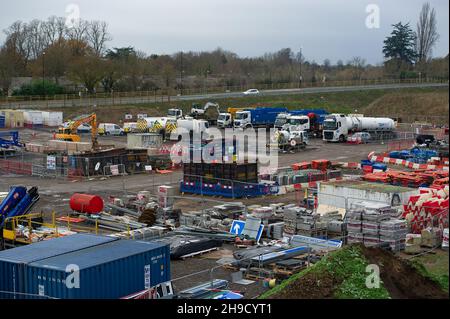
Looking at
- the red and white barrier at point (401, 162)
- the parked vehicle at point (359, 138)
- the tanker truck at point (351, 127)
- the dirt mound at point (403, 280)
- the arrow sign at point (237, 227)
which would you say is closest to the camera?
the dirt mound at point (403, 280)

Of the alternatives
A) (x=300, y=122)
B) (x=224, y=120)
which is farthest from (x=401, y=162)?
(x=224, y=120)

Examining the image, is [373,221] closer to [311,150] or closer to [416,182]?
[416,182]

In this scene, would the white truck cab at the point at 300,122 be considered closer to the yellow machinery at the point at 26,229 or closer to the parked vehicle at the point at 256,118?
the parked vehicle at the point at 256,118

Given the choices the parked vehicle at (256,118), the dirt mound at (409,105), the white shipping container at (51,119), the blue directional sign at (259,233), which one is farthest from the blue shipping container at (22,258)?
the dirt mound at (409,105)

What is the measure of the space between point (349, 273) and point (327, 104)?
67899 millimetres

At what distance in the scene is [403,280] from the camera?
43.0ft

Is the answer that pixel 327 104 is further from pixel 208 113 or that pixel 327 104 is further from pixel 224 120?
pixel 224 120

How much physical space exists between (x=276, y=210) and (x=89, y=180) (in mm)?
13217

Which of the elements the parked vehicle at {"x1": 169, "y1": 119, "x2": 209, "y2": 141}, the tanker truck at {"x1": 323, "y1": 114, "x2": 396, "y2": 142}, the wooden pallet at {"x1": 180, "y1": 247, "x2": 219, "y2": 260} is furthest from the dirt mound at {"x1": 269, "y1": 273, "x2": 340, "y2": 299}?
the tanker truck at {"x1": 323, "y1": 114, "x2": 396, "y2": 142}

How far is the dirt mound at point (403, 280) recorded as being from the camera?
41.6 ft

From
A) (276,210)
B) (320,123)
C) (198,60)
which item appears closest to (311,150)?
(320,123)

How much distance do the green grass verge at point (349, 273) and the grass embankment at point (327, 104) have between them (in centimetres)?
5233

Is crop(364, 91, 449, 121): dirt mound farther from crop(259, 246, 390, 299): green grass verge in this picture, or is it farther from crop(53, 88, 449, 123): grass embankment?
crop(259, 246, 390, 299): green grass verge

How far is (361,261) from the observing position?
1345 cm
